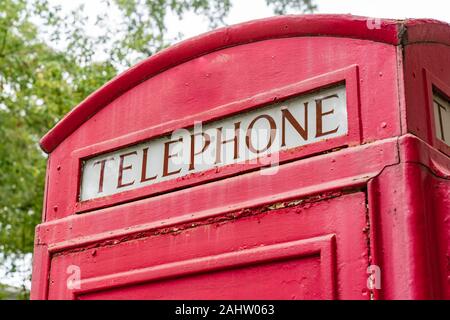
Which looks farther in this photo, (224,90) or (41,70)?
(41,70)

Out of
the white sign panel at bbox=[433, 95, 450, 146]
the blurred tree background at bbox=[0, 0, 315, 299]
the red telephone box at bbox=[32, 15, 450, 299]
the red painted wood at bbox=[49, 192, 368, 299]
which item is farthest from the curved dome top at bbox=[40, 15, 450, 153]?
the blurred tree background at bbox=[0, 0, 315, 299]

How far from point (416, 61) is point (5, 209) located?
697 centimetres

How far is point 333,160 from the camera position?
5.50 feet

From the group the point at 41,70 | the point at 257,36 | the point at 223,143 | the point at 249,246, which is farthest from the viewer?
the point at 41,70

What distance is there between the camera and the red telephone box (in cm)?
156

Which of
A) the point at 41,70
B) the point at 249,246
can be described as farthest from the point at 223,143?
the point at 41,70

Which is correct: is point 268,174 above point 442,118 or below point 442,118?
below

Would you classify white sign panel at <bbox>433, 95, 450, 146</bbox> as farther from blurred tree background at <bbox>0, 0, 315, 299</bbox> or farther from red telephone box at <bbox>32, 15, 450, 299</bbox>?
blurred tree background at <bbox>0, 0, 315, 299</bbox>

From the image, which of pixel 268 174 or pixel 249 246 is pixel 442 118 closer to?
pixel 268 174

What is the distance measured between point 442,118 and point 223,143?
572mm

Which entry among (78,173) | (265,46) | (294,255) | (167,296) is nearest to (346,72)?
(265,46)

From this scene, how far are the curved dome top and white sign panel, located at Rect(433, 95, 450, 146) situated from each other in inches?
6.4

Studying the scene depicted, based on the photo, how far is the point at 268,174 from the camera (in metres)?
1.78
